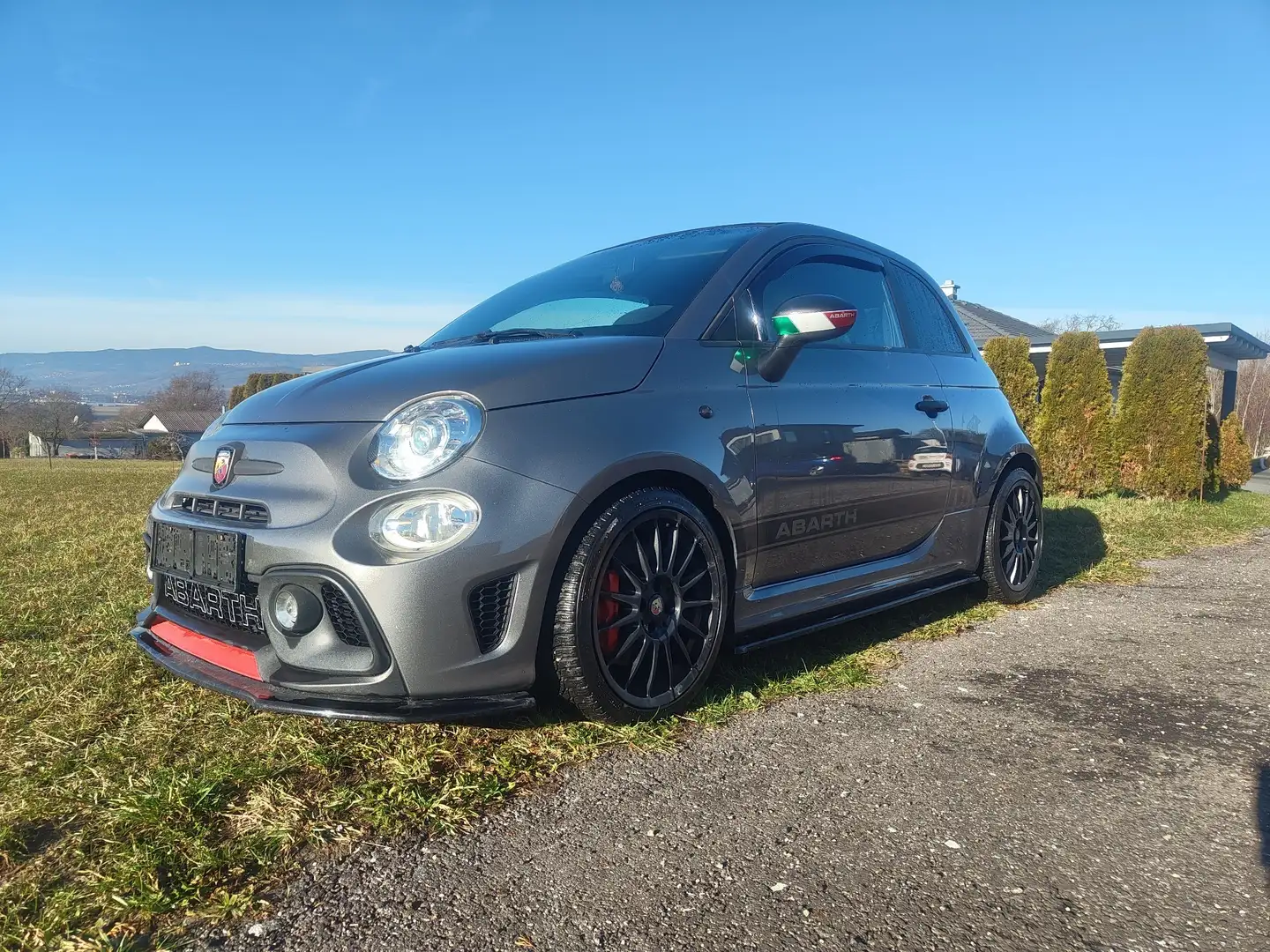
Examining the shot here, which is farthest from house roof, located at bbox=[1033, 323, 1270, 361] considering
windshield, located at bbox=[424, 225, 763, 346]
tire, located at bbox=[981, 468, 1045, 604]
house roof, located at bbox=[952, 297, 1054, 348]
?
windshield, located at bbox=[424, 225, 763, 346]

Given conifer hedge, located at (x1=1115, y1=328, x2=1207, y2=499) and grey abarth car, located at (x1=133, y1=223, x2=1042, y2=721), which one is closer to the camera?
grey abarth car, located at (x1=133, y1=223, x2=1042, y2=721)

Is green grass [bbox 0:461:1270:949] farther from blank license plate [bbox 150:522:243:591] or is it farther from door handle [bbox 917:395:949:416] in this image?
door handle [bbox 917:395:949:416]

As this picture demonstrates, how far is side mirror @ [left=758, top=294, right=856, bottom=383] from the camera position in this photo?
2.90 m

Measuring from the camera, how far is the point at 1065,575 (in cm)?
541

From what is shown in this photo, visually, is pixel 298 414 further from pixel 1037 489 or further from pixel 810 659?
pixel 1037 489

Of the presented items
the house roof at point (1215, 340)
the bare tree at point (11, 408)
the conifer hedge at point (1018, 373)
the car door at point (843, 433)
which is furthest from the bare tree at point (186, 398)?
the car door at point (843, 433)

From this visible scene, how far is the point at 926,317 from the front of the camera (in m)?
4.19

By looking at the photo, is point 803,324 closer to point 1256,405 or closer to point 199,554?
point 199,554

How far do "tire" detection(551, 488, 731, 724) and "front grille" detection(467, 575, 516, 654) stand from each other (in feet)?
0.53

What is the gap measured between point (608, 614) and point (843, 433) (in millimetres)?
1240

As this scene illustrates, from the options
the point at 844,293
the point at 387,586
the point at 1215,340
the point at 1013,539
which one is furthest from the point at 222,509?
the point at 1215,340

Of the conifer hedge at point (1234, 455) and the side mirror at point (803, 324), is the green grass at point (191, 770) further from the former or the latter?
the conifer hedge at point (1234, 455)

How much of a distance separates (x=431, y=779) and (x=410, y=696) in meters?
A: 0.21

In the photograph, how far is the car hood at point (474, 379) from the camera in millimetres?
2391
